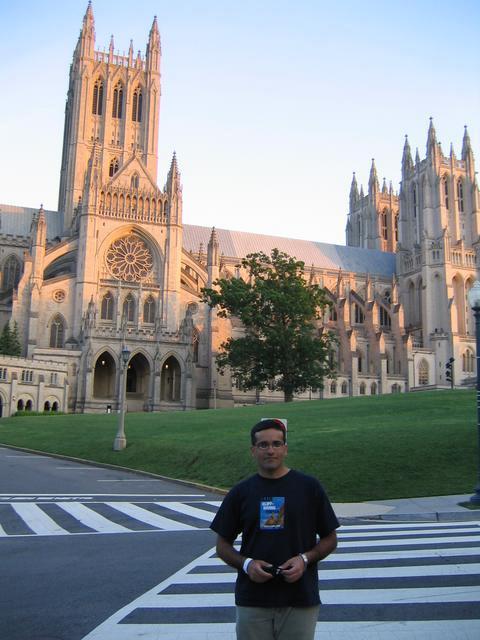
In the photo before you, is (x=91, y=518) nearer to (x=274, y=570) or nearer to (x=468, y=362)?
(x=274, y=570)

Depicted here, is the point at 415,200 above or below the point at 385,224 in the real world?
below

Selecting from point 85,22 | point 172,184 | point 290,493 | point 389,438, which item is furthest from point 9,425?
point 85,22

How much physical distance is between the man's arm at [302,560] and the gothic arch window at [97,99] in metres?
81.8

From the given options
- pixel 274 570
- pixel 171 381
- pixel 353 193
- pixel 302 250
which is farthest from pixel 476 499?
pixel 353 193

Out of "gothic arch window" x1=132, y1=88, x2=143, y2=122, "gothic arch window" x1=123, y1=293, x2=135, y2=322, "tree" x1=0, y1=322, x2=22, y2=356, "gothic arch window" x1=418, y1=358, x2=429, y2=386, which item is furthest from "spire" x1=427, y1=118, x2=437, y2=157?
"tree" x1=0, y1=322, x2=22, y2=356

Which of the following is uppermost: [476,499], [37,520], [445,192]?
[445,192]

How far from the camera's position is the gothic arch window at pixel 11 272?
69875mm

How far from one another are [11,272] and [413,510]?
62.4 meters

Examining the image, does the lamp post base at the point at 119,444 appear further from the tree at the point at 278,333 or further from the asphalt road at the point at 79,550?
the tree at the point at 278,333

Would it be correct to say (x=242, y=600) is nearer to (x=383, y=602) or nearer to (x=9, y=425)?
(x=383, y=602)

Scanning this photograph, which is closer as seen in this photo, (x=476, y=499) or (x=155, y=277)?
(x=476, y=499)

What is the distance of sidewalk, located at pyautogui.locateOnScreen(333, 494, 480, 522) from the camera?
13758 millimetres

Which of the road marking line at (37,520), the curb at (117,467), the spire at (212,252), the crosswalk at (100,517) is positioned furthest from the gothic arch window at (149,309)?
the road marking line at (37,520)

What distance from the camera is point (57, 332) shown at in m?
60.6
